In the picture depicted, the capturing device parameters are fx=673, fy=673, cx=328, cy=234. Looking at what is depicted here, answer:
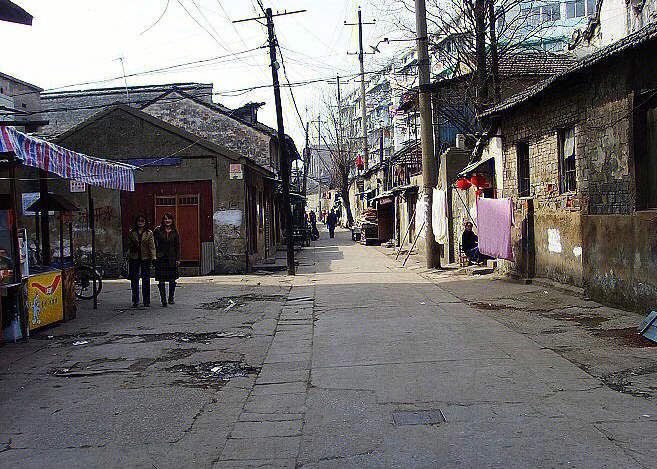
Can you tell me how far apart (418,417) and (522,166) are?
11992mm

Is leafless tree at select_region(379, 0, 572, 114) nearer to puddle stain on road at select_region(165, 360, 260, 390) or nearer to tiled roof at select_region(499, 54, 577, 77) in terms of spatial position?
tiled roof at select_region(499, 54, 577, 77)

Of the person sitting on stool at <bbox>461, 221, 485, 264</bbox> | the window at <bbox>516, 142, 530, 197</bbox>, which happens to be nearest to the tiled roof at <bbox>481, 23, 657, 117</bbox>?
the window at <bbox>516, 142, 530, 197</bbox>

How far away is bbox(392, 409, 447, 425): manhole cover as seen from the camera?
5781mm

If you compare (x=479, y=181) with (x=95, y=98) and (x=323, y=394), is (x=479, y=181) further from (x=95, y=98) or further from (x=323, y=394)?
(x=95, y=98)

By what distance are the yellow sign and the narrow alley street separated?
261mm

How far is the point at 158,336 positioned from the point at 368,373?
4356 mm

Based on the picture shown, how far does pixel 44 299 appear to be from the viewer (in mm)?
11328

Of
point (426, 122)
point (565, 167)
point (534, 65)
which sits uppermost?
point (534, 65)

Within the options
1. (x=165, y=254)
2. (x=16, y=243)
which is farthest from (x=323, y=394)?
(x=165, y=254)

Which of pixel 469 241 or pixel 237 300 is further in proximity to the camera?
pixel 469 241

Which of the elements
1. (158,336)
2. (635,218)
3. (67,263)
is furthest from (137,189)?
(635,218)

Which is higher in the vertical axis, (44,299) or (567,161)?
(567,161)

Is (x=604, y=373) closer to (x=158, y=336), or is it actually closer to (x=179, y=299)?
(x=158, y=336)

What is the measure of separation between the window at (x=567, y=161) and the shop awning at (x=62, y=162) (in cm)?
909
